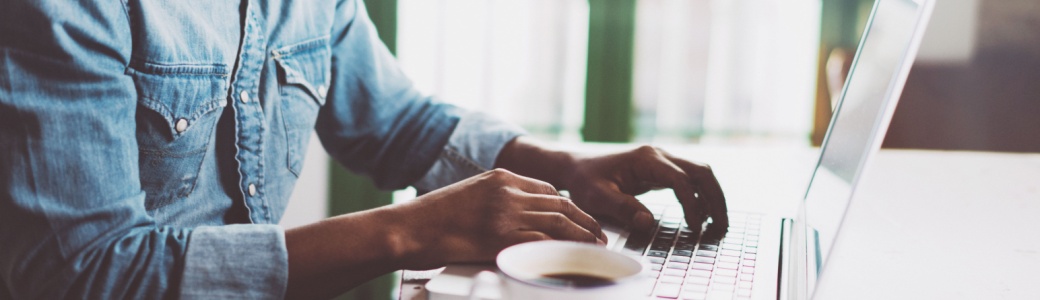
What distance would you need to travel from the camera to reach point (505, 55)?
258 centimetres

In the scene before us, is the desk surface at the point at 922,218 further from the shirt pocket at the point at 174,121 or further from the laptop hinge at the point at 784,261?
the shirt pocket at the point at 174,121

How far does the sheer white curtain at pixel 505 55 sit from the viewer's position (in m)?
2.54

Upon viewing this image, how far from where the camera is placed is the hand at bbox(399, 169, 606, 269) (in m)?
0.65

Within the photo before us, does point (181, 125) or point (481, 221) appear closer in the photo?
point (481, 221)

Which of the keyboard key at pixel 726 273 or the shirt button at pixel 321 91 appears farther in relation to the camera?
the shirt button at pixel 321 91

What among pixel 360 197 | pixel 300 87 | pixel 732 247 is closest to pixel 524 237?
pixel 732 247

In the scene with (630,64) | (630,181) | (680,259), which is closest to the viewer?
(680,259)

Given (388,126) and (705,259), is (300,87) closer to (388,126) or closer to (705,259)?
(388,126)

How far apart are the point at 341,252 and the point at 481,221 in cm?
11

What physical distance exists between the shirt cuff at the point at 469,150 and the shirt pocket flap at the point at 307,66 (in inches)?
6.5

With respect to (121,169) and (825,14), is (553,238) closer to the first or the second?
(121,169)

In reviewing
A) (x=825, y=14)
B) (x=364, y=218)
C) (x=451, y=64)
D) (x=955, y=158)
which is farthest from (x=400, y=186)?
(x=825, y=14)

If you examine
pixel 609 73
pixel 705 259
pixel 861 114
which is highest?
pixel 861 114

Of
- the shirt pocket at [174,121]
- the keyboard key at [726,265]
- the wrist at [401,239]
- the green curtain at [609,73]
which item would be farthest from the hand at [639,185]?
the green curtain at [609,73]
